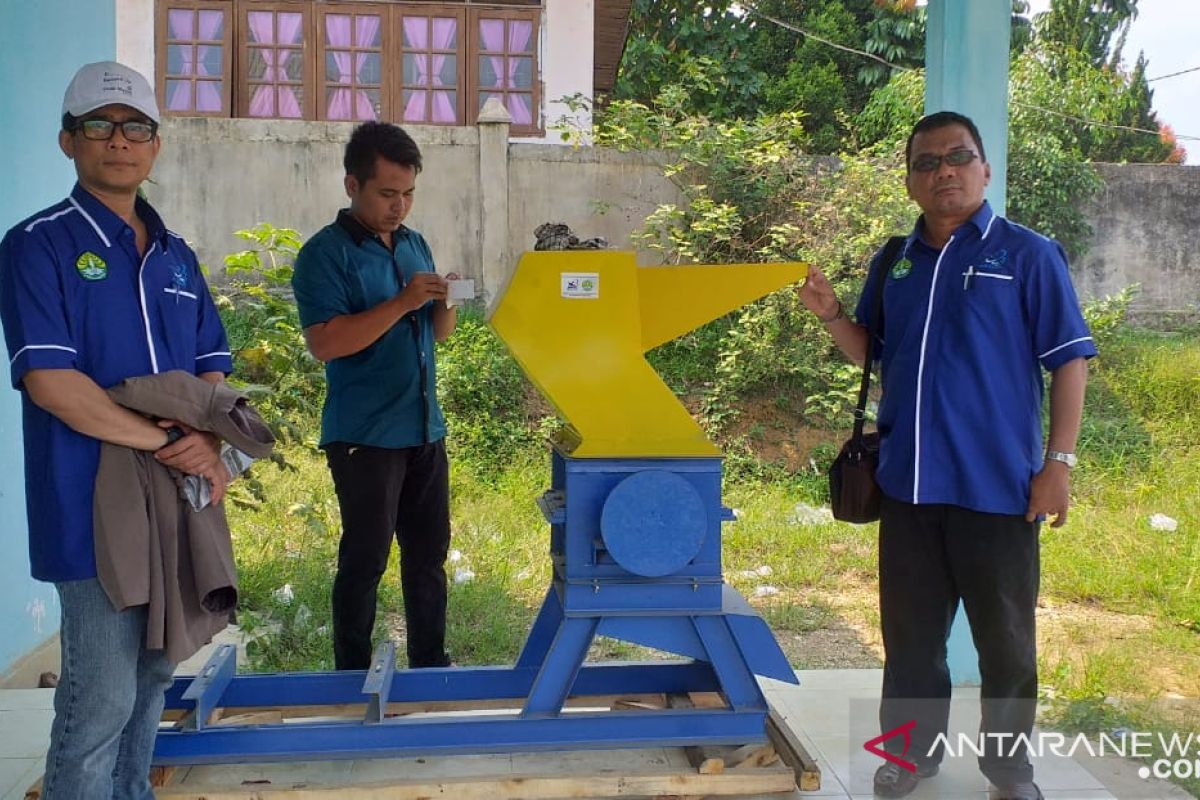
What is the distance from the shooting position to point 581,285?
262cm

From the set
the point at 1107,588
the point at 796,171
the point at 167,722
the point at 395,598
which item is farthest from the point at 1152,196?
the point at 167,722

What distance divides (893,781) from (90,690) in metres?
1.90

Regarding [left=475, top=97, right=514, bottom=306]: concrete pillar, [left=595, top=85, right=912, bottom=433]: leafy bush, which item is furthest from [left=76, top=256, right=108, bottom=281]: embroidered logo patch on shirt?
[left=475, top=97, right=514, bottom=306]: concrete pillar

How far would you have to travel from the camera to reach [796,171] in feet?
26.6

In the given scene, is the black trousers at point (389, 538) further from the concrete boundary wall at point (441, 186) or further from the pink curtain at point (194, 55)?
the pink curtain at point (194, 55)

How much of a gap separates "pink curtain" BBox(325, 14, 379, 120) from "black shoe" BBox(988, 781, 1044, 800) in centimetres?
805

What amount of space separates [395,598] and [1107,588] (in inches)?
127

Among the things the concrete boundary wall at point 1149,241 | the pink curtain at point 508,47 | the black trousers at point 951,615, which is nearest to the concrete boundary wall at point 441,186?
the pink curtain at point 508,47

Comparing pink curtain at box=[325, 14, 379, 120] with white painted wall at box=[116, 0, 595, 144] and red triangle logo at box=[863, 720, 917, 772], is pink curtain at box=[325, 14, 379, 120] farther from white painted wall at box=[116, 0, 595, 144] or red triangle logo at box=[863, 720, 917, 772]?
red triangle logo at box=[863, 720, 917, 772]

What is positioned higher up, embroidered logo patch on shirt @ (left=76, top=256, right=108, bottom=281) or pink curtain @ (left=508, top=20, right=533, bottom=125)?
pink curtain @ (left=508, top=20, right=533, bottom=125)

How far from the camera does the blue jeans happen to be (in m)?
2.02

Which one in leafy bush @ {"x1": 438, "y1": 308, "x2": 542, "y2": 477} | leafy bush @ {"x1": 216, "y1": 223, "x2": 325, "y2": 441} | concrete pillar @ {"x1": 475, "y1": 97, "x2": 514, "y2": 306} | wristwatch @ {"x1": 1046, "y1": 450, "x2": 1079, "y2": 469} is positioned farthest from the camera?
concrete pillar @ {"x1": 475, "y1": 97, "x2": 514, "y2": 306}

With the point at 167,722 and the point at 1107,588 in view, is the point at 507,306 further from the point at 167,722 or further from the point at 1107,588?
the point at 1107,588

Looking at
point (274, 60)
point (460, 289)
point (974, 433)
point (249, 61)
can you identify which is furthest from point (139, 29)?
point (974, 433)
